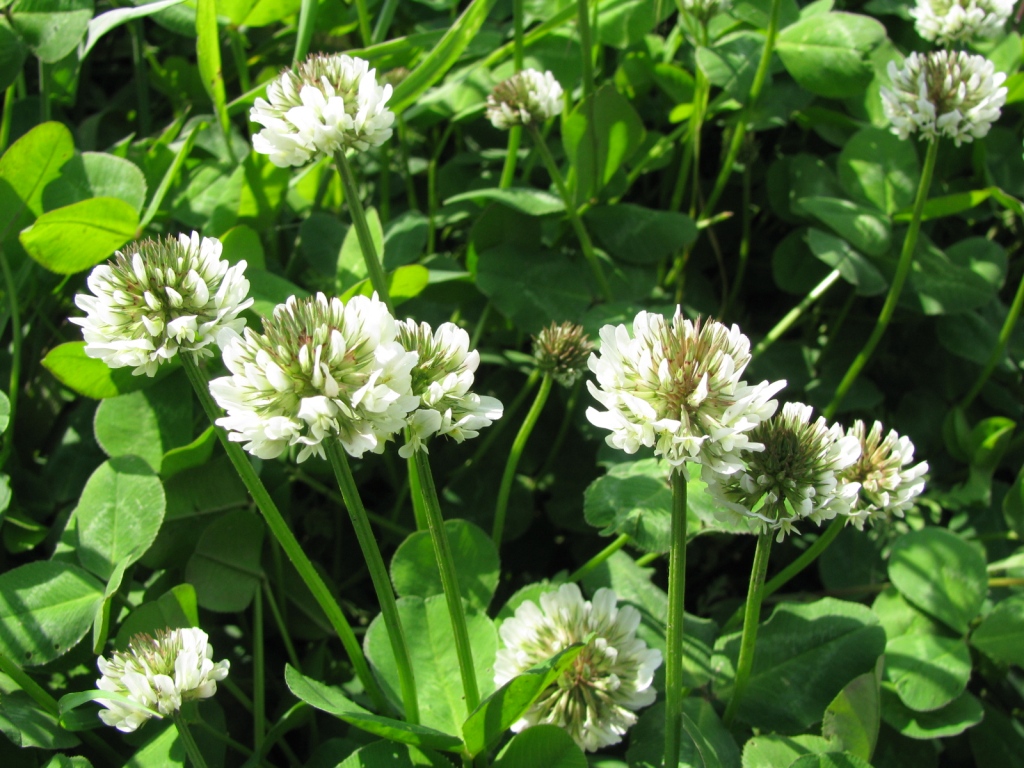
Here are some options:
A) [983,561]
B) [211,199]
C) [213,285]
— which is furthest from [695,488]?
[211,199]

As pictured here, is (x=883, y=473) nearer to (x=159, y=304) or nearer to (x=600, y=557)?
(x=600, y=557)

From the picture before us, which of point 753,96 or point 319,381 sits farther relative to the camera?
point 753,96

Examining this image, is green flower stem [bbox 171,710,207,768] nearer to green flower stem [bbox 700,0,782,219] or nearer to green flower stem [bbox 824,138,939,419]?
green flower stem [bbox 824,138,939,419]

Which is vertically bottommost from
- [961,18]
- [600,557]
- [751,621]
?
[600,557]

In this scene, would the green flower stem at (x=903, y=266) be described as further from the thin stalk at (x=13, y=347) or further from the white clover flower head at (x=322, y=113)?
the thin stalk at (x=13, y=347)

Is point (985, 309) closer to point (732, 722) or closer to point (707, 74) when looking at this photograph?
point (707, 74)

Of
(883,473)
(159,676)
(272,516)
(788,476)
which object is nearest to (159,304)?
(272,516)

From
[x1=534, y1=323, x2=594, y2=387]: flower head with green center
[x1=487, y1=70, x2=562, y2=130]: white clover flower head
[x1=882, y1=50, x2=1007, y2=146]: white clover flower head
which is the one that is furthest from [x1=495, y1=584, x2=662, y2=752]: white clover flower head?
[x1=882, y1=50, x2=1007, y2=146]: white clover flower head
